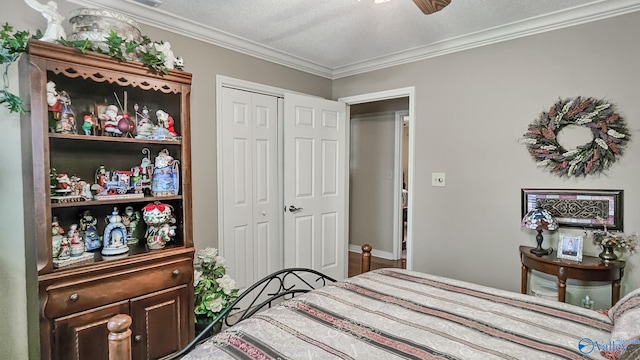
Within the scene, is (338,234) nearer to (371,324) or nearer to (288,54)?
(288,54)

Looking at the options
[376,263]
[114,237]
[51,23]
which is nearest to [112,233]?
[114,237]

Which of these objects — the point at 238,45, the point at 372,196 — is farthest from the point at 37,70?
the point at 372,196

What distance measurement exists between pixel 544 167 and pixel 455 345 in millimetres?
1949

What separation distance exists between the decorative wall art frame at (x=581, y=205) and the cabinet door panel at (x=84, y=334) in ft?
9.56

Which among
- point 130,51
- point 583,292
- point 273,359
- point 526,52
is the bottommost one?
point 583,292

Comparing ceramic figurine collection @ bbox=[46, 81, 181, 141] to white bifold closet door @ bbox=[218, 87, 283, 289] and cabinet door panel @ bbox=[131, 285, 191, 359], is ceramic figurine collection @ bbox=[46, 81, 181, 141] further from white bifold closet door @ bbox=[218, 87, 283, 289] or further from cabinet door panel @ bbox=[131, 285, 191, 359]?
cabinet door panel @ bbox=[131, 285, 191, 359]

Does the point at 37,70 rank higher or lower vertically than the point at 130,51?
lower

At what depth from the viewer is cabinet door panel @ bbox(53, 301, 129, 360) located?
1713 millimetres

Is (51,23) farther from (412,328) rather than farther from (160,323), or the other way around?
(412,328)

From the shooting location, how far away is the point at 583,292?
7.77 ft

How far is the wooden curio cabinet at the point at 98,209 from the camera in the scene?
167cm

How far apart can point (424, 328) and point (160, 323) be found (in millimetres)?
1629
